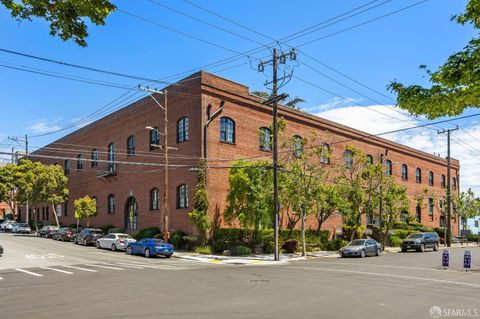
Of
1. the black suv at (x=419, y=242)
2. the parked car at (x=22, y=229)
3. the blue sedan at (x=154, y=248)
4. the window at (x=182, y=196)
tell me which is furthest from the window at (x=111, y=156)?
the black suv at (x=419, y=242)

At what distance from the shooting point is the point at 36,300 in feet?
39.7

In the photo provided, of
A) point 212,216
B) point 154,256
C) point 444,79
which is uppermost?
point 444,79

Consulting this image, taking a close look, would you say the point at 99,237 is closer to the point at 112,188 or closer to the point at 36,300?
the point at 112,188

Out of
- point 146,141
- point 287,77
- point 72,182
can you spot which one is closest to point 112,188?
point 146,141

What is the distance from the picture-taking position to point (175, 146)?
38688 mm

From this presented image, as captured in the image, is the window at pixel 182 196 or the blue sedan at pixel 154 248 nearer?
the blue sedan at pixel 154 248

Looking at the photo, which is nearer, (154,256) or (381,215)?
(154,256)

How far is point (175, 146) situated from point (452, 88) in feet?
109

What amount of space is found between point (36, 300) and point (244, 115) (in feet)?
95.4

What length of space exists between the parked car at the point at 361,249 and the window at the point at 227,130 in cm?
1278

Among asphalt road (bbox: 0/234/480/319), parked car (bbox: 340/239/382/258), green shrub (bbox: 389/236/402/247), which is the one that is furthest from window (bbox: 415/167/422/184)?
asphalt road (bbox: 0/234/480/319)

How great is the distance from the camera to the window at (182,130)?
37809 mm

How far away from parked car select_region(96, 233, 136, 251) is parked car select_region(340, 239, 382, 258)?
15.9m

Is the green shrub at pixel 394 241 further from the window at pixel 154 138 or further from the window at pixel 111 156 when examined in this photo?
the window at pixel 111 156
